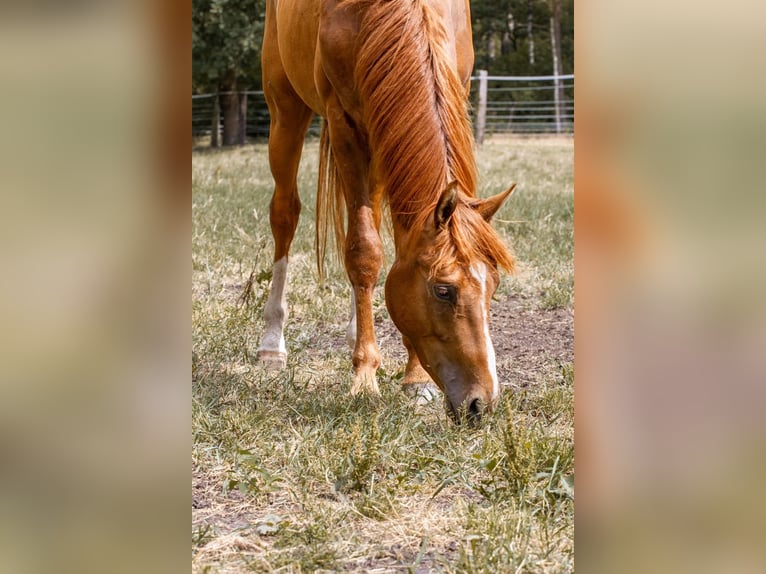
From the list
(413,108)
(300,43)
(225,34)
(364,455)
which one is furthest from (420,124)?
(225,34)

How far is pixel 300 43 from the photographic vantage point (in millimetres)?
3828

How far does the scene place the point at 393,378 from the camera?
143 inches

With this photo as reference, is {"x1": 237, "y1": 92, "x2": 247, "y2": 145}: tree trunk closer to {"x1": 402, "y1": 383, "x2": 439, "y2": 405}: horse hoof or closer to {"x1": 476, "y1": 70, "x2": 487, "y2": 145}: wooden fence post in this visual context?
{"x1": 476, "y1": 70, "x2": 487, "y2": 145}: wooden fence post

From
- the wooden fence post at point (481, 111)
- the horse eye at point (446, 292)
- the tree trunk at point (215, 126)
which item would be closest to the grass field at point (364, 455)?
the horse eye at point (446, 292)

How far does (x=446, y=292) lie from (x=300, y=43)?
185 centimetres

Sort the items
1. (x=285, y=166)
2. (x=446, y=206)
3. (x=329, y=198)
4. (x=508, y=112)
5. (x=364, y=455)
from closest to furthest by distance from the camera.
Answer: (x=364, y=455) → (x=446, y=206) → (x=329, y=198) → (x=285, y=166) → (x=508, y=112)

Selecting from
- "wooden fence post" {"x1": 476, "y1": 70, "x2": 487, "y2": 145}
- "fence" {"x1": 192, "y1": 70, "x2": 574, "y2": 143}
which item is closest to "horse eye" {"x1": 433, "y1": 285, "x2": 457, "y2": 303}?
"wooden fence post" {"x1": 476, "y1": 70, "x2": 487, "y2": 145}

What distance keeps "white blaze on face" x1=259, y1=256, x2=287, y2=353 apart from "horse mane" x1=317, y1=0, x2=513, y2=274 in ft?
4.51

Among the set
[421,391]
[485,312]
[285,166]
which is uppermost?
[285,166]

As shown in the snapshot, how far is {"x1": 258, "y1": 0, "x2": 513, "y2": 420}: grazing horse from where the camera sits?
2.57 metres

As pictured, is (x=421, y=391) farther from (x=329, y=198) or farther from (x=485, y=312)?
(x=329, y=198)
